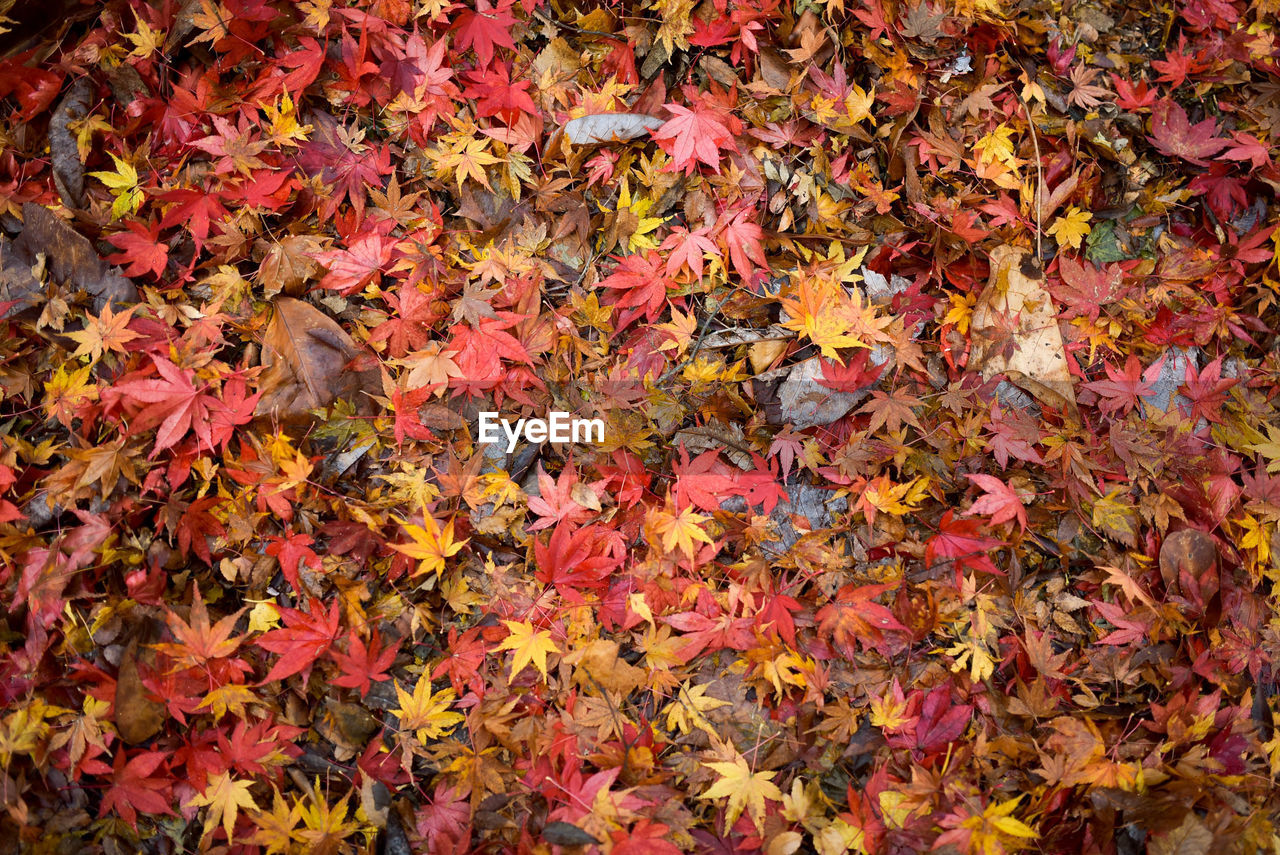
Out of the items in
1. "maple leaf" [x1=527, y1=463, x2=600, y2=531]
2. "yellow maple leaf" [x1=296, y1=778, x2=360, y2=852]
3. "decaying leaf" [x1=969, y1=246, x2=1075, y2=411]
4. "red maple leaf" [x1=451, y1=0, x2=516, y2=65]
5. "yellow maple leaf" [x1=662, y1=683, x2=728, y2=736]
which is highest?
"red maple leaf" [x1=451, y1=0, x2=516, y2=65]

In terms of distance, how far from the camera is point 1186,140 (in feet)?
7.63

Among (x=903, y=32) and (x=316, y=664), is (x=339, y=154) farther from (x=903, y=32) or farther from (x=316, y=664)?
(x=903, y=32)

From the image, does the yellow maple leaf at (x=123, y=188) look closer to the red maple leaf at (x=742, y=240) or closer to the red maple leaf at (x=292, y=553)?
the red maple leaf at (x=292, y=553)

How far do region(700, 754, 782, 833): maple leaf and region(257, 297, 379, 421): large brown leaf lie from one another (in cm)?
141

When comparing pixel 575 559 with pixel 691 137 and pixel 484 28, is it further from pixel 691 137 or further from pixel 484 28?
pixel 484 28

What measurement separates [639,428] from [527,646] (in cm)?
68

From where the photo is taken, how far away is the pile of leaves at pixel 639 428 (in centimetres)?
185

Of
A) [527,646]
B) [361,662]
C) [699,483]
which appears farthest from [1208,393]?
[361,662]

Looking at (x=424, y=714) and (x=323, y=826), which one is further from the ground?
(x=424, y=714)

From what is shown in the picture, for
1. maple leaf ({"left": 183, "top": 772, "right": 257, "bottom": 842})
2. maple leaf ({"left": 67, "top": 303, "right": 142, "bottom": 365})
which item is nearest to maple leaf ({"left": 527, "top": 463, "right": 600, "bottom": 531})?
maple leaf ({"left": 183, "top": 772, "right": 257, "bottom": 842})

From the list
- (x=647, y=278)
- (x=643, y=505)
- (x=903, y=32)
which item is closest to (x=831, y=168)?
(x=903, y=32)

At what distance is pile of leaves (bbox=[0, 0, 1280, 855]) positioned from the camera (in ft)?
6.06

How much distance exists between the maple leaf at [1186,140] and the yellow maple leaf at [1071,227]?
1.26ft

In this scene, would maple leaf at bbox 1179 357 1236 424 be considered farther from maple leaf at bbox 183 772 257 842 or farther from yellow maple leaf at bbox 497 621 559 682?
maple leaf at bbox 183 772 257 842
